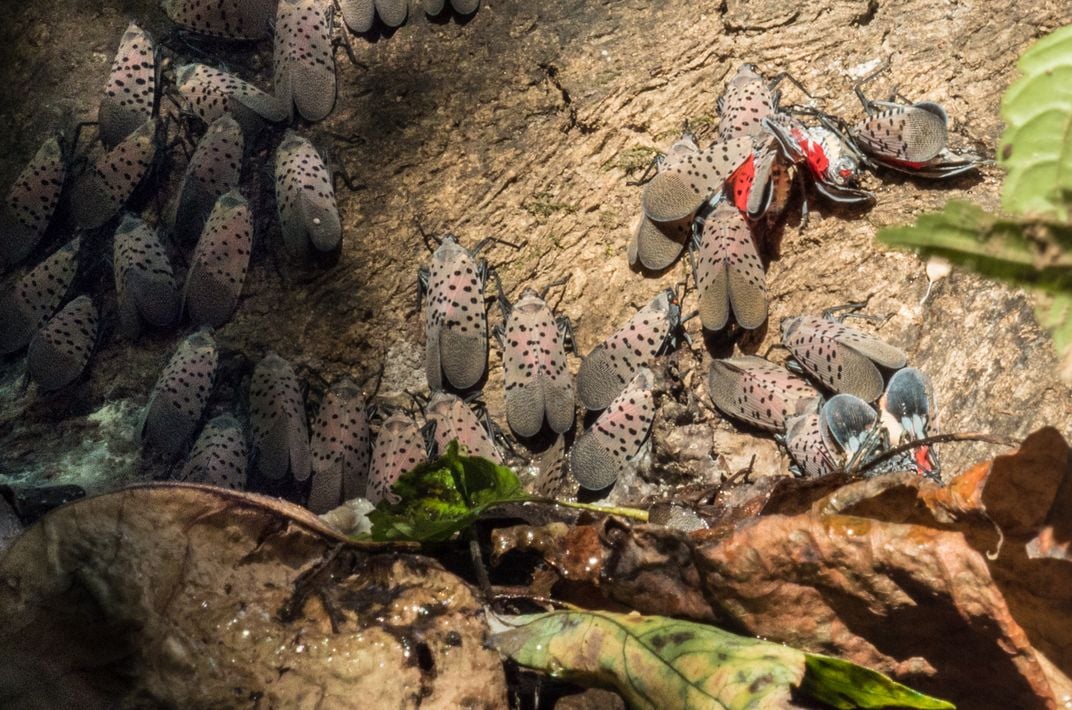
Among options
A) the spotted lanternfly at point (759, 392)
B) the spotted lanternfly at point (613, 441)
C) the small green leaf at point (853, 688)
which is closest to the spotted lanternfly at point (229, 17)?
the spotted lanternfly at point (613, 441)

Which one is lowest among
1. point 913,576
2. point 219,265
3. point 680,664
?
point 680,664

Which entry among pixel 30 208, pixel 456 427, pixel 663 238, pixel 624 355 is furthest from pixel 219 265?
pixel 663 238

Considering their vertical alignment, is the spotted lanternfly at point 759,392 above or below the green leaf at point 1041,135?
below

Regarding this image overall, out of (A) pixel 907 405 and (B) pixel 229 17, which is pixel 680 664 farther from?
(B) pixel 229 17

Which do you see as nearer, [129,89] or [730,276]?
[730,276]

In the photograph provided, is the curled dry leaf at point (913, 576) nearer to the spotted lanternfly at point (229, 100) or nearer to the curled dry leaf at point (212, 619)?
the curled dry leaf at point (212, 619)

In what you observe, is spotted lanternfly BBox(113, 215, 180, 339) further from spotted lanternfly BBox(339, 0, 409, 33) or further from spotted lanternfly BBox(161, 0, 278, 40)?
spotted lanternfly BBox(339, 0, 409, 33)
